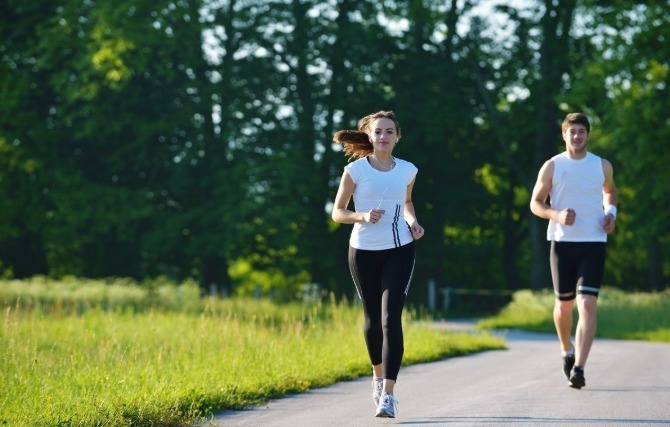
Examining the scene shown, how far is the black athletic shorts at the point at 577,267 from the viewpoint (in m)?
→ 10.0

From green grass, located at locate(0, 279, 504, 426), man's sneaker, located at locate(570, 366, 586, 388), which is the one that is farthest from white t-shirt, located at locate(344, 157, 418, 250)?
man's sneaker, located at locate(570, 366, 586, 388)

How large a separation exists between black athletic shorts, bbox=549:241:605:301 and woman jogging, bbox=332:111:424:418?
201cm

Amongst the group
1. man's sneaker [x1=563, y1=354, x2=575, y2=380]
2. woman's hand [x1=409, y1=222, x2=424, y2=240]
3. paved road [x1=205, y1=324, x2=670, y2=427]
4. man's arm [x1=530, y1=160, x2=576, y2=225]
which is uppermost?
man's arm [x1=530, y1=160, x2=576, y2=225]

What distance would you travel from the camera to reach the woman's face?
8383 mm

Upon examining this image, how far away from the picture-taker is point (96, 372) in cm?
952

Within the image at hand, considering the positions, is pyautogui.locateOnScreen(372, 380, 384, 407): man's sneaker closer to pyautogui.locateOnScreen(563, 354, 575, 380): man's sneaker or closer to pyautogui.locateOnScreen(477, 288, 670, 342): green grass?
pyautogui.locateOnScreen(563, 354, 575, 380): man's sneaker

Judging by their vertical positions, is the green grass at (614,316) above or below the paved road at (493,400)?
below

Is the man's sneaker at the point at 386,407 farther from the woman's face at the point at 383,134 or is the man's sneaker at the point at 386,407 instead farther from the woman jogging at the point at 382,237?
the woman's face at the point at 383,134

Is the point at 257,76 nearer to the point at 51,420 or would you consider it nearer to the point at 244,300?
the point at 244,300

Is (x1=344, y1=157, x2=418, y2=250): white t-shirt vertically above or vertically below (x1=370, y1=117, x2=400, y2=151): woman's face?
below

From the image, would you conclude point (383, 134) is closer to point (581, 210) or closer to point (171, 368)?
point (581, 210)

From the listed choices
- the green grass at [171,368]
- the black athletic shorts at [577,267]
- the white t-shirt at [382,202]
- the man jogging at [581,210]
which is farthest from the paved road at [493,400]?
the white t-shirt at [382,202]

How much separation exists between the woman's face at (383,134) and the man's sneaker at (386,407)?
1.67 meters

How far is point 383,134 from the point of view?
8.38 metres
